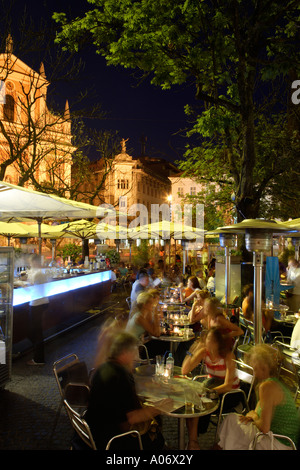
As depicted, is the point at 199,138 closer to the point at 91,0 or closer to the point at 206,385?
the point at 91,0

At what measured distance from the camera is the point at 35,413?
16.0 ft

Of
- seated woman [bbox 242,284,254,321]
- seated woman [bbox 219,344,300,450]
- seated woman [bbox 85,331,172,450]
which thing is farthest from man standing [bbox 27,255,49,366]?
seated woman [bbox 219,344,300,450]

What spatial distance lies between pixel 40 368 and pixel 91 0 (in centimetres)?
1043

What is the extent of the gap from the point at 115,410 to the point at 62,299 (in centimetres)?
737

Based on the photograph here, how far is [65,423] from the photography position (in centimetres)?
461

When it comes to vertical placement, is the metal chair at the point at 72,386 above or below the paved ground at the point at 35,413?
above

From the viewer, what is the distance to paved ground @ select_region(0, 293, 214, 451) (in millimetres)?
4117

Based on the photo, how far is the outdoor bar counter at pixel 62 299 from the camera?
7.58 metres

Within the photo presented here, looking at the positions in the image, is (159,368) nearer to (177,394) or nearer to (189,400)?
(177,394)

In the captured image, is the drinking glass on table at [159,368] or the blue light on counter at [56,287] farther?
the blue light on counter at [56,287]

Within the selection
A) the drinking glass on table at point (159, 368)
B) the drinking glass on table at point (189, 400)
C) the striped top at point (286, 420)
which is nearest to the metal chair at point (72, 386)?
the drinking glass on table at point (159, 368)

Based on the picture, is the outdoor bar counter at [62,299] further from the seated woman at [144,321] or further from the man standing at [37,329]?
the seated woman at [144,321]

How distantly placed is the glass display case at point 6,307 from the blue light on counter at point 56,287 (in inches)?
52.4

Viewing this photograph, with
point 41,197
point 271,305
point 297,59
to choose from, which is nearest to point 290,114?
point 297,59
